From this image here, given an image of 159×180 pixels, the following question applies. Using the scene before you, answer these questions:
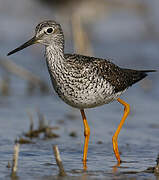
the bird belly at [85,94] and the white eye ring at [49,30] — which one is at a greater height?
the white eye ring at [49,30]

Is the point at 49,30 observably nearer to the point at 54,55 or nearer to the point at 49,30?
the point at 49,30

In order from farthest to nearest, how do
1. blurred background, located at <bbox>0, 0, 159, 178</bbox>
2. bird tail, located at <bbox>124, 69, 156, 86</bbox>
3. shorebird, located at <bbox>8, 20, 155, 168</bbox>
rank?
bird tail, located at <bbox>124, 69, 156, 86</bbox> → blurred background, located at <bbox>0, 0, 159, 178</bbox> → shorebird, located at <bbox>8, 20, 155, 168</bbox>

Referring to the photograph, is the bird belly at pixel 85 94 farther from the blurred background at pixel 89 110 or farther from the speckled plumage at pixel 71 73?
the blurred background at pixel 89 110

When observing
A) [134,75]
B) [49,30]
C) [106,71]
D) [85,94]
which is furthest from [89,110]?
[49,30]

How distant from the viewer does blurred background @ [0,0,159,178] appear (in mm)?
8250

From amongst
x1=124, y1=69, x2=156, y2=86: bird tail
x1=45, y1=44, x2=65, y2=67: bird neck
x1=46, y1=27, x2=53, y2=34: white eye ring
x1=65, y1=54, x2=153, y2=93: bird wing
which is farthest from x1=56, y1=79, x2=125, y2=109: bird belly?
x1=124, y1=69, x2=156, y2=86: bird tail

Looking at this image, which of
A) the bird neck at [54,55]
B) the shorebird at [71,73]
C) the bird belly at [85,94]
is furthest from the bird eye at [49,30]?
the bird belly at [85,94]

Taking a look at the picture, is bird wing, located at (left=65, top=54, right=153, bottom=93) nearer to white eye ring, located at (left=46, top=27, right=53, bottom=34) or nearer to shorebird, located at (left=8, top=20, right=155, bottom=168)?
shorebird, located at (left=8, top=20, right=155, bottom=168)

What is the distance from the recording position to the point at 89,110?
1103 cm

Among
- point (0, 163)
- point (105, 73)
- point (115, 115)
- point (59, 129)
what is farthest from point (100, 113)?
point (0, 163)

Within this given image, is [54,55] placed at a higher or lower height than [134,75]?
higher

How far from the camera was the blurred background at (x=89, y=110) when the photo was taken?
8.25 meters

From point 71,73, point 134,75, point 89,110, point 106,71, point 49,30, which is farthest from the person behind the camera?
point 89,110

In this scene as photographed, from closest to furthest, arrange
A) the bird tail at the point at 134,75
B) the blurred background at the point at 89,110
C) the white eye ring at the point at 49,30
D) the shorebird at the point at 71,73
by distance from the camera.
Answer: the shorebird at the point at 71,73 < the white eye ring at the point at 49,30 < the blurred background at the point at 89,110 < the bird tail at the point at 134,75
